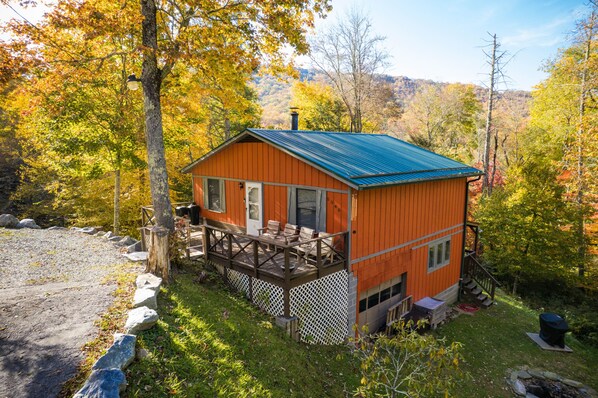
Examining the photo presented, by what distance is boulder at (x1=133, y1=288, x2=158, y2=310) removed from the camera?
6.79 meters

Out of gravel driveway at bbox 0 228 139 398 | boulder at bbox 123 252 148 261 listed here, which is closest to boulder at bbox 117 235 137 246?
gravel driveway at bbox 0 228 139 398

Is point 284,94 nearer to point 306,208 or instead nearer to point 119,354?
point 306,208

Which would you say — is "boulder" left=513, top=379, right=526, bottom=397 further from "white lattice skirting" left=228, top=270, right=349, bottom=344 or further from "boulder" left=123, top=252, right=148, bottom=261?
"boulder" left=123, top=252, right=148, bottom=261

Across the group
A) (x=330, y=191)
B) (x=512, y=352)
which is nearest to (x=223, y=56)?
(x=330, y=191)

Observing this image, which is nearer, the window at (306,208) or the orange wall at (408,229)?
the orange wall at (408,229)

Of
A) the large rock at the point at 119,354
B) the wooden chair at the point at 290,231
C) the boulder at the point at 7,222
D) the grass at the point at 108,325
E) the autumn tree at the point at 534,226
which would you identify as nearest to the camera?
the grass at the point at 108,325

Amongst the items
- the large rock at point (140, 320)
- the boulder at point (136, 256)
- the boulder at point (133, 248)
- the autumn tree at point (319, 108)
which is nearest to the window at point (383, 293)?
the large rock at point (140, 320)

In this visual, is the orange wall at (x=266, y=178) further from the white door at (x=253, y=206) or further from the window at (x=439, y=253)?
the window at (x=439, y=253)

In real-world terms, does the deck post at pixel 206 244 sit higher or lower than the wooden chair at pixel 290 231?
lower

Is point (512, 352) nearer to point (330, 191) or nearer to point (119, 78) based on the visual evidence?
point (330, 191)

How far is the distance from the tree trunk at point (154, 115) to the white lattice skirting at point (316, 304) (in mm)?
3516

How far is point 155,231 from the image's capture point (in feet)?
27.2

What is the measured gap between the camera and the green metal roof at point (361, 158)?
9.52 meters

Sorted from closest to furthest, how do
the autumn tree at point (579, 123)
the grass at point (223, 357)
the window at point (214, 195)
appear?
the grass at point (223, 357), the window at point (214, 195), the autumn tree at point (579, 123)
